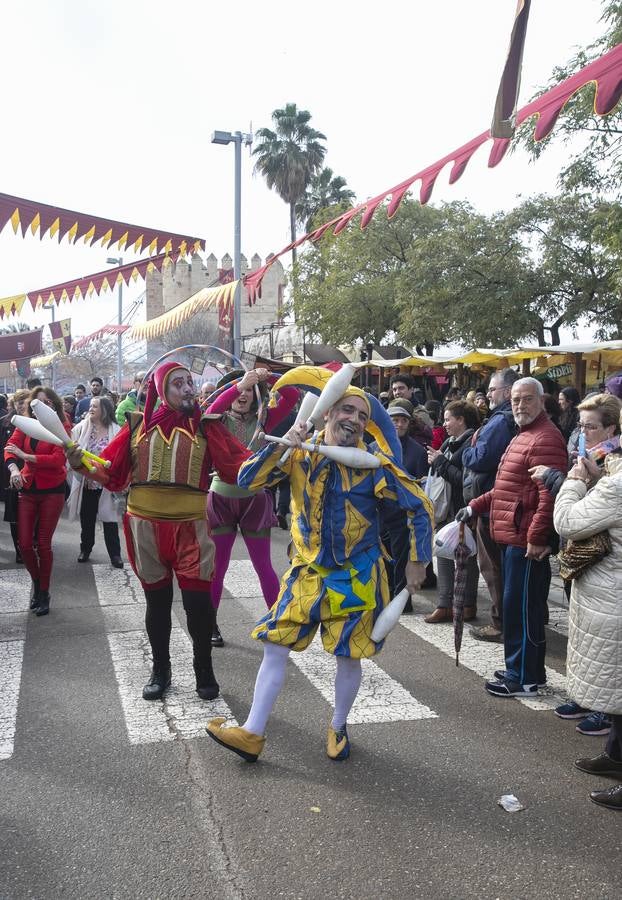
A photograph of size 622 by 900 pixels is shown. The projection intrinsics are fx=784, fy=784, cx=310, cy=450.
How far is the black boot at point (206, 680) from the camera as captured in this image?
4.54 metres

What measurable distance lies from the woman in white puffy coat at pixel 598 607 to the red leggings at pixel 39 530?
4.57 m

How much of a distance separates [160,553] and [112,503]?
13.2 ft

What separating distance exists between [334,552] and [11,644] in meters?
3.22

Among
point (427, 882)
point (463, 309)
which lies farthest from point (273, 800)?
point (463, 309)

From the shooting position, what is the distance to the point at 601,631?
134 inches

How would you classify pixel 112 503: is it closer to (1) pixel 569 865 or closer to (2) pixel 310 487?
(2) pixel 310 487

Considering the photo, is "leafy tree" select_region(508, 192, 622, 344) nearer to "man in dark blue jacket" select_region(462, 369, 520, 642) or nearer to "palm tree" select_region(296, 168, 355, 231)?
"man in dark blue jacket" select_region(462, 369, 520, 642)

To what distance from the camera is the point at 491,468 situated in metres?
5.54

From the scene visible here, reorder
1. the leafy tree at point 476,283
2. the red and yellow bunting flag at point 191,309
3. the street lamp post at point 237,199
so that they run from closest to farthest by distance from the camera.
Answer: the red and yellow bunting flag at point 191,309 → the street lamp post at point 237,199 → the leafy tree at point 476,283

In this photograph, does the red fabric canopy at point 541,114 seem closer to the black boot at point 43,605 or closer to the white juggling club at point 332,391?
the white juggling club at point 332,391

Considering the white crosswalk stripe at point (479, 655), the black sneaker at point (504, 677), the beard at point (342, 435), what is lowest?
the white crosswalk stripe at point (479, 655)

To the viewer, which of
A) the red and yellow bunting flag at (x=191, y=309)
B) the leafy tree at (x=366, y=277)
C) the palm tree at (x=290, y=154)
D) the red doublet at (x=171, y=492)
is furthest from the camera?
the palm tree at (x=290, y=154)

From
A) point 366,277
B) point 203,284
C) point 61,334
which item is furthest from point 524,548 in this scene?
point 203,284

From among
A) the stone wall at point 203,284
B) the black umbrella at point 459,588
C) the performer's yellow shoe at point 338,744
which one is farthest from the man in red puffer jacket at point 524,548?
the stone wall at point 203,284
